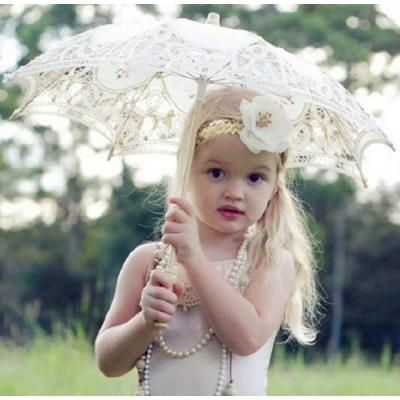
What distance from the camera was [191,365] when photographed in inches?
73.3

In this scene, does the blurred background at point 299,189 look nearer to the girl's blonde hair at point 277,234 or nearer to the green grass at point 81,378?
the green grass at point 81,378

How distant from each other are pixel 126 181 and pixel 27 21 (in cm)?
367

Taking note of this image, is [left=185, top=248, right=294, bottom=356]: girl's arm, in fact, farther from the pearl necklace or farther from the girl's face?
the girl's face

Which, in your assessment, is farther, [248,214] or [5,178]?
[5,178]

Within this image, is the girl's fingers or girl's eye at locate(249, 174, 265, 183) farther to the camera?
girl's eye at locate(249, 174, 265, 183)

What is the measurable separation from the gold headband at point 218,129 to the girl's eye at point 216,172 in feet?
0.23

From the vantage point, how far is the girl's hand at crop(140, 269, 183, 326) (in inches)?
67.3

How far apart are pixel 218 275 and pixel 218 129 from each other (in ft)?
1.09

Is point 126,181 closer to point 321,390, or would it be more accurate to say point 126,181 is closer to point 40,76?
point 321,390

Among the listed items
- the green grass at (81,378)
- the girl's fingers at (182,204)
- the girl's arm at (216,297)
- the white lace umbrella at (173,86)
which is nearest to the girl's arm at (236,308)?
the girl's arm at (216,297)

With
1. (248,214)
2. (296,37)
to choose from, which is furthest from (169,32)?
(296,37)

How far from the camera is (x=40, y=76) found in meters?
2.19

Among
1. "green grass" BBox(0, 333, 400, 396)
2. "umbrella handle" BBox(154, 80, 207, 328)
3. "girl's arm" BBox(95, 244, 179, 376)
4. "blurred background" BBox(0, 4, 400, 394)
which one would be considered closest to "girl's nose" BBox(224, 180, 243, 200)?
"umbrella handle" BBox(154, 80, 207, 328)

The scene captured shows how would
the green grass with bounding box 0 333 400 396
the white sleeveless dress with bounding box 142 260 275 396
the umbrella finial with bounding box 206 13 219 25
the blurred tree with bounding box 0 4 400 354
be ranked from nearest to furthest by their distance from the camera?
the white sleeveless dress with bounding box 142 260 275 396, the umbrella finial with bounding box 206 13 219 25, the green grass with bounding box 0 333 400 396, the blurred tree with bounding box 0 4 400 354
